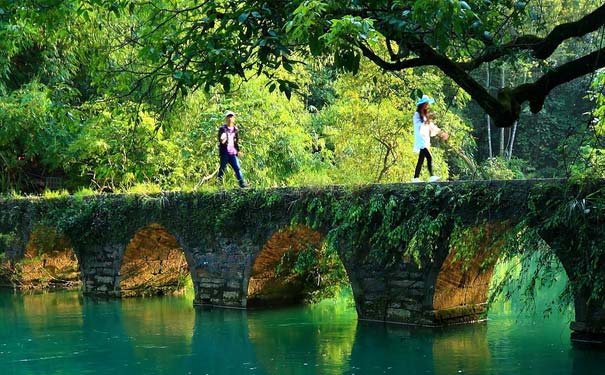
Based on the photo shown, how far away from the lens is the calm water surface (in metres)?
8.61

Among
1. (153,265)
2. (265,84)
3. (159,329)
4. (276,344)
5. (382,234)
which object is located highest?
(265,84)

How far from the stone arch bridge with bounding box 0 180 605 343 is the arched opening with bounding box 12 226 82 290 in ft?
4.66

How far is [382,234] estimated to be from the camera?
33.0 ft

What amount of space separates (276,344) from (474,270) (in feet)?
8.43

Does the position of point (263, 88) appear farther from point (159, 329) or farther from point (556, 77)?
point (556, 77)

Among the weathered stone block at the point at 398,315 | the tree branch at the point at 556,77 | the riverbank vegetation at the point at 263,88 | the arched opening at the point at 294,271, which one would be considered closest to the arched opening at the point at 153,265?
the riverbank vegetation at the point at 263,88

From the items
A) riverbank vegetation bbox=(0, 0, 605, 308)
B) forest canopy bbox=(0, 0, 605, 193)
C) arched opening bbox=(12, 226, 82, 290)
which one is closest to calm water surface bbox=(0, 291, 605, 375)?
riverbank vegetation bbox=(0, 0, 605, 308)

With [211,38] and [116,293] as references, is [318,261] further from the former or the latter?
[211,38]

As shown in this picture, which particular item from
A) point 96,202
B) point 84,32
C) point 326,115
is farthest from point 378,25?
point 326,115

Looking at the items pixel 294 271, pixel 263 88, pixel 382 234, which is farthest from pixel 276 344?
pixel 263 88

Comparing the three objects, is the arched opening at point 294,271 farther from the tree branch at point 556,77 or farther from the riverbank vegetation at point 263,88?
the tree branch at point 556,77

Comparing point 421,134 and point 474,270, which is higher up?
point 421,134

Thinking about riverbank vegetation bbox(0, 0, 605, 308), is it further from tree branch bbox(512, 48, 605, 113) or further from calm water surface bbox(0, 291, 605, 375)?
calm water surface bbox(0, 291, 605, 375)

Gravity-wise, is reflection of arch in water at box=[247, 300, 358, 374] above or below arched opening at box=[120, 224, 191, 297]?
below
